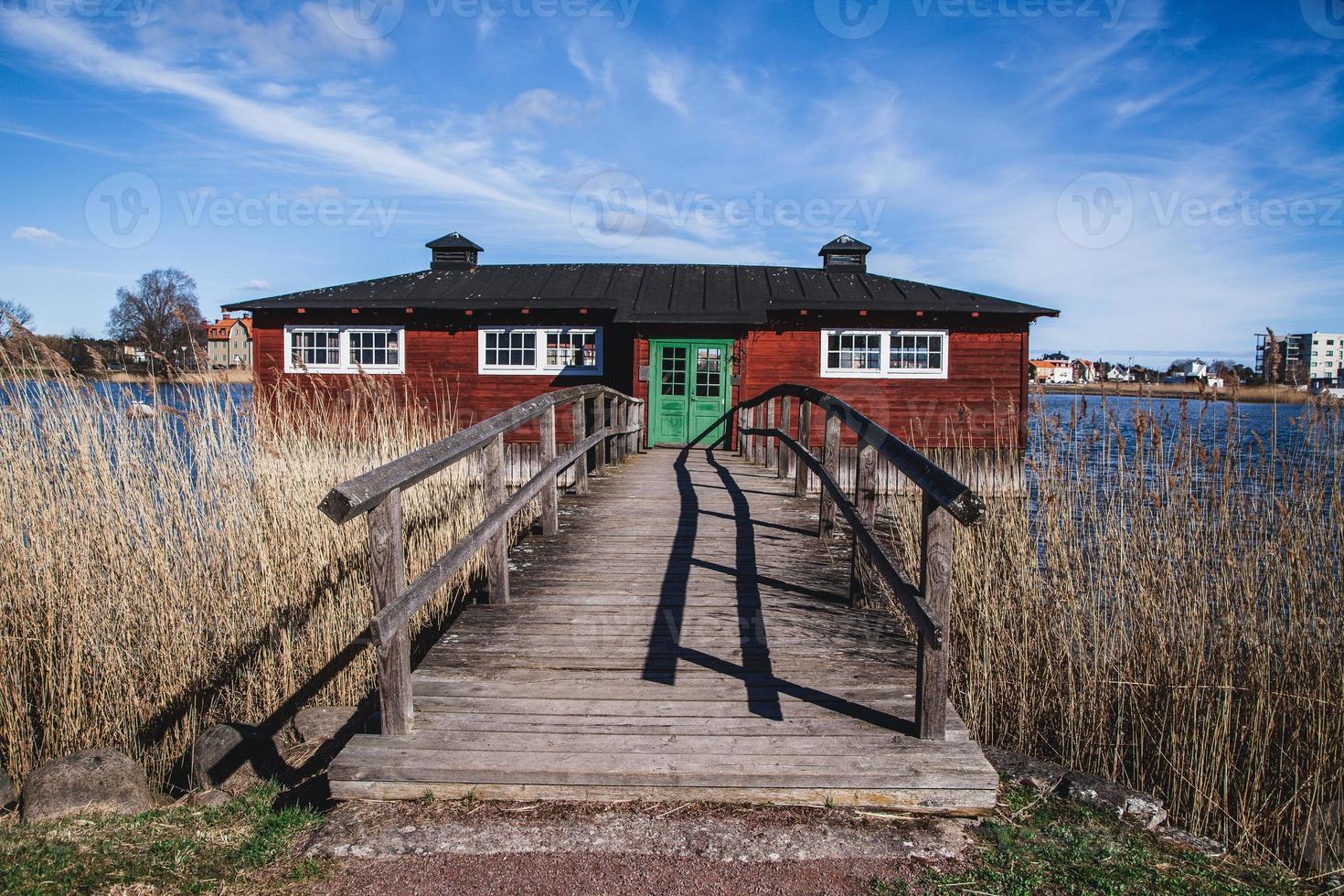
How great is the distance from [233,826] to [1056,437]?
20.2 ft

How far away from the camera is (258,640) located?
4.61m

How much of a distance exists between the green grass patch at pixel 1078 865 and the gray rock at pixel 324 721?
2806 mm

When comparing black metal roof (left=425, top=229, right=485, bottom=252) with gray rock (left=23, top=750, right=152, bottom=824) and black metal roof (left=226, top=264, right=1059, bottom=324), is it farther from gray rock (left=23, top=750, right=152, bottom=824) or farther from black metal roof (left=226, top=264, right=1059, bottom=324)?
gray rock (left=23, top=750, right=152, bottom=824)

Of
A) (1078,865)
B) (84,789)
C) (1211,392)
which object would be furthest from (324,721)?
(1211,392)

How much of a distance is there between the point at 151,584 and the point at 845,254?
17.1 m

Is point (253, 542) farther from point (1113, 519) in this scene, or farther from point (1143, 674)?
point (1113, 519)

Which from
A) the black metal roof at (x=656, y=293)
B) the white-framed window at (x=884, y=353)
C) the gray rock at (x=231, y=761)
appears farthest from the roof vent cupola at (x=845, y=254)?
the gray rock at (x=231, y=761)

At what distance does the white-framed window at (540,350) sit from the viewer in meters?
16.5

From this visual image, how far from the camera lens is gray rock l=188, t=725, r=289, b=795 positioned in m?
3.66

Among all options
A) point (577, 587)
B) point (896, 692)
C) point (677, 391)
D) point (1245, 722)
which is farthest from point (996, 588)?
point (677, 391)

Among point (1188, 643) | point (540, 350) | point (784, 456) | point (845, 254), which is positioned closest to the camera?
point (1188, 643)

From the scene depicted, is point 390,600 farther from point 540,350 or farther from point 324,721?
point 540,350

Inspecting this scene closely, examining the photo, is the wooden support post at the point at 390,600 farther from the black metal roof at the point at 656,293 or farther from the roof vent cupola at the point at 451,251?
the roof vent cupola at the point at 451,251

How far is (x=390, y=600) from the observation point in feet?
9.18
